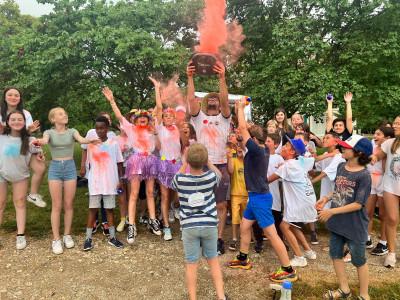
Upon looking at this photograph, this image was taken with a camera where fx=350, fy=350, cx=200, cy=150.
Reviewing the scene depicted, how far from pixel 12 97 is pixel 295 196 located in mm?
4068

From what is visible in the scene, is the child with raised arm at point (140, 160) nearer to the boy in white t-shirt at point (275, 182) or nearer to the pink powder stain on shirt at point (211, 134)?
the pink powder stain on shirt at point (211, 134)

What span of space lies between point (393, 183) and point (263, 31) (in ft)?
22.1

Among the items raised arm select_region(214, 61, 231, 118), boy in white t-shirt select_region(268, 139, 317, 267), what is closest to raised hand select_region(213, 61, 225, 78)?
raised arm select_region(214, 61, 231, 118)

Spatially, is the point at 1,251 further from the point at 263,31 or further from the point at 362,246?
the point at 263,31

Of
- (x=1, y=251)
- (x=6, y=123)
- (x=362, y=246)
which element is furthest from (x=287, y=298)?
(x=6, y=123)

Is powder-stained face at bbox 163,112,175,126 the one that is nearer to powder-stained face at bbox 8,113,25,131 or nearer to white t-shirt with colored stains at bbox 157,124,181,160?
white t-shirt with colored stains at bbox 157,124,181,160

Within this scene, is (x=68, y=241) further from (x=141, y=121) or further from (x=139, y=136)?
(x=141, y=121)

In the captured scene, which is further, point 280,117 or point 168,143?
point 280,117

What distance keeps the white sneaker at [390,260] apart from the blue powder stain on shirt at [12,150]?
4.97m

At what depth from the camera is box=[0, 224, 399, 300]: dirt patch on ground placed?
12.1ft

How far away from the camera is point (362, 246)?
11.0 feet

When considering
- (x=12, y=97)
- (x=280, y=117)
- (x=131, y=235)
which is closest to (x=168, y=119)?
(x=131, y=235)

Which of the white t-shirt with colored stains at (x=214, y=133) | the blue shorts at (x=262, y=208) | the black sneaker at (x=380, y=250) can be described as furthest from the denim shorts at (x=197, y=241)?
the black sneaker at (x=380, y=250)

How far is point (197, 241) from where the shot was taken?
342 centimetres
